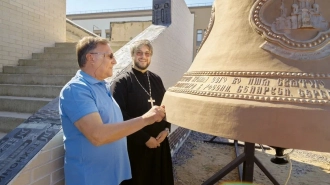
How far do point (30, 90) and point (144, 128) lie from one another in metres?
2.17

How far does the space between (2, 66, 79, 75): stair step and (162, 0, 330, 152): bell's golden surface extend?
115 inches

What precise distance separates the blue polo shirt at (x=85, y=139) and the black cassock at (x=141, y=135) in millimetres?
502

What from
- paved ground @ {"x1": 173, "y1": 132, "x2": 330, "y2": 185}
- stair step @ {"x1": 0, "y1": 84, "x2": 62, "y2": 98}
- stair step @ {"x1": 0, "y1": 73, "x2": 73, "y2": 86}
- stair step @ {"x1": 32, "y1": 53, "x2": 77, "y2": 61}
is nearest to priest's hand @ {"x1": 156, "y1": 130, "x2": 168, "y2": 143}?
paved ground @ {"x1": 173, "y1": 132, "x2": 330, "y2": 185}

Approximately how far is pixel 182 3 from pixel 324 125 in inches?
188

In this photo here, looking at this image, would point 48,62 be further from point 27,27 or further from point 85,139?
point 85,139

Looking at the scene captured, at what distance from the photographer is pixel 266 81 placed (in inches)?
35.9

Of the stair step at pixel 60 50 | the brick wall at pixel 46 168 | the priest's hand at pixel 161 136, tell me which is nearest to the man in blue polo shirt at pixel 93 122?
the brick wall at pixel 46 168

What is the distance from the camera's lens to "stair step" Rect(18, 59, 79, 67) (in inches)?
155

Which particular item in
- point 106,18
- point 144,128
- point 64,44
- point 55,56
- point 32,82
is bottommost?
point 144,128

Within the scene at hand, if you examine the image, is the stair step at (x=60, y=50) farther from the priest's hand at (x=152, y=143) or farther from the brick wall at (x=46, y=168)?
the brick wall at (x=46, y=168)

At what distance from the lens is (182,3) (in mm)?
5086

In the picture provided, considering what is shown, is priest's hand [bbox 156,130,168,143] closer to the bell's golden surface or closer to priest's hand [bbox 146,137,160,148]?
priest's hand [bbox 146,137,160,148]

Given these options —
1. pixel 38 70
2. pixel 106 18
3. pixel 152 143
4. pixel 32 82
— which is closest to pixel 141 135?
pixel 152 143

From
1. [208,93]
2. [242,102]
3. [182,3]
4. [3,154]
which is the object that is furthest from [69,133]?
[182,3]
